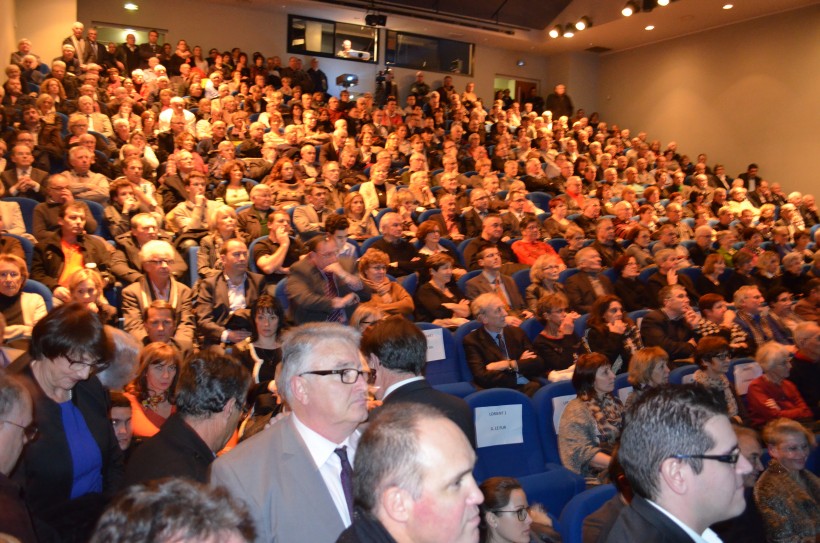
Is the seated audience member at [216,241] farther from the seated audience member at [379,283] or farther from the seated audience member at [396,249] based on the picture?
the seated audience member at [396,249]

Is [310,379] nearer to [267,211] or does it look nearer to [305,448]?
[305,448]

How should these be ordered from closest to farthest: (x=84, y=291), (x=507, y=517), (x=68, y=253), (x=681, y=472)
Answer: (x=681, y=472) → (x=507, y=517) → (x=84, y=291) → (x=68, y=253)

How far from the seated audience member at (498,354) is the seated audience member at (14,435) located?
3092 mm

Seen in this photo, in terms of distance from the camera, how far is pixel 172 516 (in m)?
0.92

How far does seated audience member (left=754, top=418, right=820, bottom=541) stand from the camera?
10.1 feet

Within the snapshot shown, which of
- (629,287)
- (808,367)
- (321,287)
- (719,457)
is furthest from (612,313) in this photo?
(719,457)

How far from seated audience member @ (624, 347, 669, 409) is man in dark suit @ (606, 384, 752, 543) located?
249 centimetres

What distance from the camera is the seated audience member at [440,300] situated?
17.7ft

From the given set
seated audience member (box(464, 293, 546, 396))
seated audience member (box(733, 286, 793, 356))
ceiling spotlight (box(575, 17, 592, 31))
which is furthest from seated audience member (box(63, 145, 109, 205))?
ceiling spotlight (box(575, 17, 592, 31))

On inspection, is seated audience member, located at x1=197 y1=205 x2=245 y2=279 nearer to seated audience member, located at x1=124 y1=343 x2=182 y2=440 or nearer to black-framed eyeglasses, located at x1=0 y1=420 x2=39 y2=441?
seated audience member, located at x1=124 y1=343 x2=182 y2=440

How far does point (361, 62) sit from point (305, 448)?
565 inches

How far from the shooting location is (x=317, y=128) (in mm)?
10789

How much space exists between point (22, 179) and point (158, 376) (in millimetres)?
3767

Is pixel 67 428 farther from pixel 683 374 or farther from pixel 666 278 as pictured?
pixel 666 278
